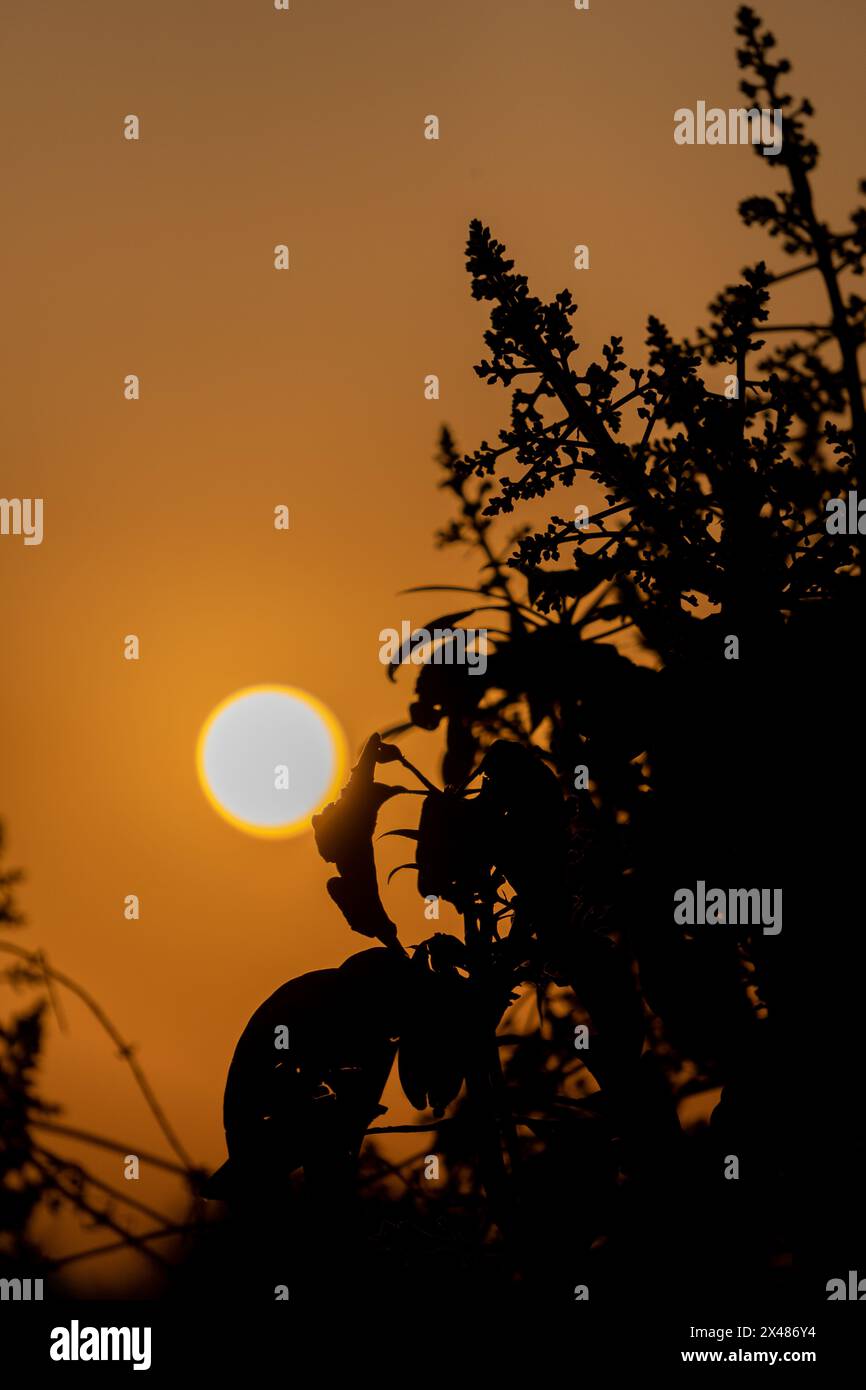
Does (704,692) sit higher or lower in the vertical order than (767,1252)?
higher

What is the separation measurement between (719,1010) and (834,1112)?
196 millimetres

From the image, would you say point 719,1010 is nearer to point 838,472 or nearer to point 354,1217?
point 354,1217

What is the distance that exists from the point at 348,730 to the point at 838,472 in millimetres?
1282

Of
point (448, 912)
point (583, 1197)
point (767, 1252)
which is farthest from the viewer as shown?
point (448, 912)

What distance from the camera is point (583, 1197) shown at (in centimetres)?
164

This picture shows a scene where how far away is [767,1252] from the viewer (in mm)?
1957

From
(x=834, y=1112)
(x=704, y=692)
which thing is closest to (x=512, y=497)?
(x=704, y=692)

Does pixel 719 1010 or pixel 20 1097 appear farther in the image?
pixel 20 1097

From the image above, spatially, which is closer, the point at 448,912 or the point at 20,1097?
the point at 448,912

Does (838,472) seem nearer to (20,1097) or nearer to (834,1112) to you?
(834,1112)
